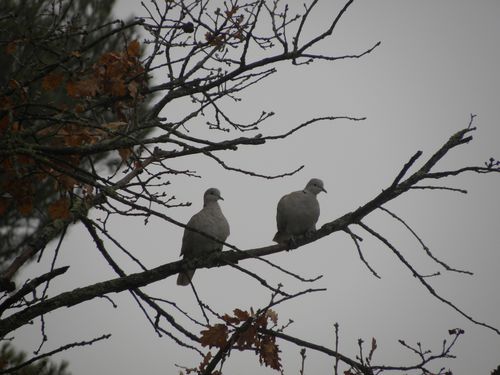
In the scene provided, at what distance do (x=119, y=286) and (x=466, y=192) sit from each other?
170 cm

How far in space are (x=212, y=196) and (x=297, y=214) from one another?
937 millimetres

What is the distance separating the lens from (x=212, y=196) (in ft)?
18.7

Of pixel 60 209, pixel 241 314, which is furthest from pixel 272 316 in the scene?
pixel 60 209

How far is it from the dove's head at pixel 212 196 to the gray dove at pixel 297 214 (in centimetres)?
65

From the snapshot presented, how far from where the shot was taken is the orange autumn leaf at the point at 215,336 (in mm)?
Result: 2656

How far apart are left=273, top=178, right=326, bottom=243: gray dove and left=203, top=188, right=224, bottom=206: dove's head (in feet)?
2.14

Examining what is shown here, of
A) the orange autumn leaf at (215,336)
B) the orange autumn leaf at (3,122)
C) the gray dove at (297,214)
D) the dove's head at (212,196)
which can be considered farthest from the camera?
the dove's head at (212,196)

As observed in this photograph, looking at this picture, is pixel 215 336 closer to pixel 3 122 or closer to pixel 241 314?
pixel 241 314

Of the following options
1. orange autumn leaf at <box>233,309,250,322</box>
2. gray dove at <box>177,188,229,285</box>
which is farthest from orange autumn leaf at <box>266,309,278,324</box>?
gray dove at <box>177,188,229,285</box>

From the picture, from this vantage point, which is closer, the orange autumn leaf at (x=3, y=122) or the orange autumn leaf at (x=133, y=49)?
the orange autumn leaf at (x=3, y=122)

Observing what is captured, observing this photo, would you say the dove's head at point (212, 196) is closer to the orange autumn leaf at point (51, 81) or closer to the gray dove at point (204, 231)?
the gray dove at point (204, 231)

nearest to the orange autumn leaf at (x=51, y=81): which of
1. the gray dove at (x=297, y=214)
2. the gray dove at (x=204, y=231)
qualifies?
the gray dove at (x=204, y=231)

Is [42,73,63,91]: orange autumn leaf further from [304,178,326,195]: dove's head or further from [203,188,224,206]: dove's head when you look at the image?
[304,178,326,195]: dove's head

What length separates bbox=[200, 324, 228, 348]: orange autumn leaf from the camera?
8.71ft
